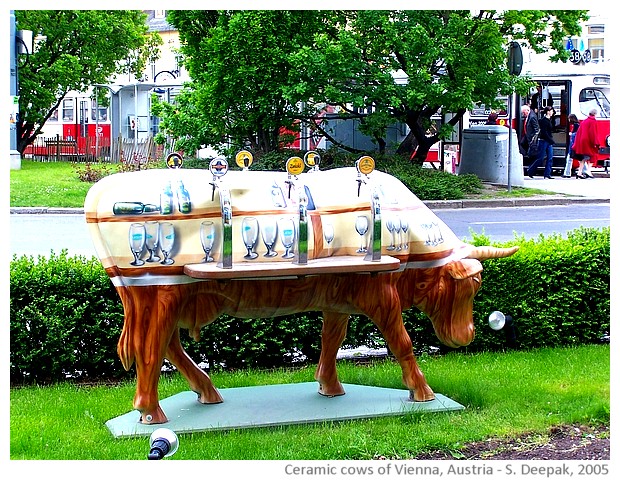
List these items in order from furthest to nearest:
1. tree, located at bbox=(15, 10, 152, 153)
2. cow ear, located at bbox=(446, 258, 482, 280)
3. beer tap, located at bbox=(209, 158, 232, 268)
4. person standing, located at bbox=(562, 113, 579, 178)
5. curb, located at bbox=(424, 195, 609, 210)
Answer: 1. tree, located at bbox=(15, 10, 152, 153)
2. person standing, located at bbox=(562, 113, 579, 178)
3. curb, located at bbox=(424, 195, 609, 210)
4. cow ear, located at bbox=(446, 258, 482, 280)
5. beer tap, located at bbox=(209, 158, 232, 268)

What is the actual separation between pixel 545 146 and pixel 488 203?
20.0ft

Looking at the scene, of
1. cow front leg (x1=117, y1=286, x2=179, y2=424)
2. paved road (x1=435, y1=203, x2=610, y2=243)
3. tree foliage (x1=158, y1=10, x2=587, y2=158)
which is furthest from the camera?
tree foliage (x1=158, y1=10, x2=587, y2=158)

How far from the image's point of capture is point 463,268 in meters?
6.08

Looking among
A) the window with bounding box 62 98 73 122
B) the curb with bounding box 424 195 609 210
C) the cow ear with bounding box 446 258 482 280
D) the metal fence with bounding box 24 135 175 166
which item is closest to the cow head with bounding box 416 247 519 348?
Answer: the cow ear with bounding box 446 258 482 280

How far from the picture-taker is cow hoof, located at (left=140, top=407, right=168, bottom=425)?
18.4ft

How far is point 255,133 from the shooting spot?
19.6 m

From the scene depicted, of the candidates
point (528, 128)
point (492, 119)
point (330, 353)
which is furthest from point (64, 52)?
point (330, 353)

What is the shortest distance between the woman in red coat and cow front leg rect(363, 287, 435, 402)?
1775cm

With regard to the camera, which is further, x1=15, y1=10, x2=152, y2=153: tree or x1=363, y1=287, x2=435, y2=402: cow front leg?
x1=15, y1=10, x2=152, y2=153: tree

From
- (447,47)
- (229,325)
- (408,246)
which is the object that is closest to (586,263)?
(408,246)

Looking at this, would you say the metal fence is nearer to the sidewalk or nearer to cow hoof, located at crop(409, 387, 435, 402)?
the sidewalk

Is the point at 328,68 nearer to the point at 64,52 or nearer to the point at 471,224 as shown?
the point at 471,224

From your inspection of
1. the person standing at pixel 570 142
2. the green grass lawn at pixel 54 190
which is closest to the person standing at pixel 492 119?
the person standing at pixel 570 142

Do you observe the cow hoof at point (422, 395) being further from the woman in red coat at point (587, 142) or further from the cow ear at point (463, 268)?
the woman in red coat at point (587, 142)
